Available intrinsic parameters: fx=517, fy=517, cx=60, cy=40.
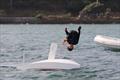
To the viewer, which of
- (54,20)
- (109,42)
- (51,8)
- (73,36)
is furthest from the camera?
(51,8)

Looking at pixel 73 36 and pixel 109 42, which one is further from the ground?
pixel 73 36

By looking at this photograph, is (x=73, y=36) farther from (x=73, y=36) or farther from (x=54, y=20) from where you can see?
(x=54, y=20)

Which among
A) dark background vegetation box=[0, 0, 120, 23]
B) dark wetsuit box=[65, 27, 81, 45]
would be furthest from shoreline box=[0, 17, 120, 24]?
dark wetsuit box=[65, 27, 81, 45]

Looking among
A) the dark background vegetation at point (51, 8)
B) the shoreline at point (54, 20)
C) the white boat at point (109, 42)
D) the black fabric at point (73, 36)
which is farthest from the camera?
the dark background vegetation at point (51, 8)

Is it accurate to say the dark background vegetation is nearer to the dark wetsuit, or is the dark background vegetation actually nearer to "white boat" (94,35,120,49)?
"white boat" (94,35,120,49)

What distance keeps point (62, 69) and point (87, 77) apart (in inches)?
115

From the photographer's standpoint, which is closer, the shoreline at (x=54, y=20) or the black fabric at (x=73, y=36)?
the black fabric at (x=73, y=36)

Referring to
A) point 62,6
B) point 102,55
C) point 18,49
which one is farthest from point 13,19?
point 102,55

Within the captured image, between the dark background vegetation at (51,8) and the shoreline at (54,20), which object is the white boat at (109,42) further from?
the dark background vegetation at (51,8)

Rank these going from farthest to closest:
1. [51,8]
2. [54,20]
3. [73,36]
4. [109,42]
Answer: [51,8], [54,20], [109,42], [73,36]

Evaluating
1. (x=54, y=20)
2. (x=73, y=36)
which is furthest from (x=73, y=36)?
(x=54, y=20)

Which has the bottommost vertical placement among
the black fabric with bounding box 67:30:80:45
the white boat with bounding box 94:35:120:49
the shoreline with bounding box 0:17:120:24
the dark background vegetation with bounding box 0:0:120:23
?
the shoreline with bounding box 0:17:120:24

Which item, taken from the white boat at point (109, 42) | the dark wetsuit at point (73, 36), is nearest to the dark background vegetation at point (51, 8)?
the white boat at point (109, 42)

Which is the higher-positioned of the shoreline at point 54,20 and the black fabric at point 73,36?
the black fabric at point 73,36
